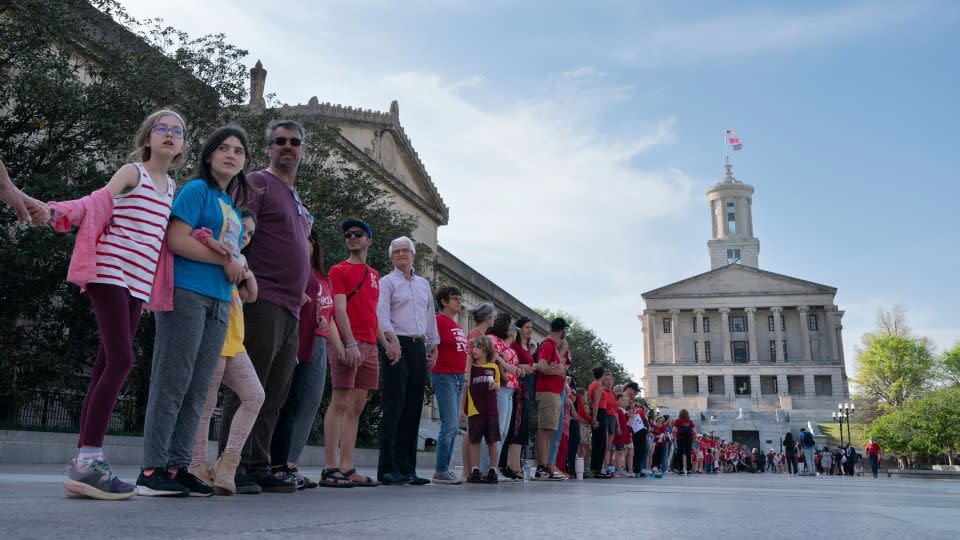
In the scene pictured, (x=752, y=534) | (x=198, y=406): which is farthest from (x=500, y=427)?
(x=752, y=534)

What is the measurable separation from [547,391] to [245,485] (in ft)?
18.7

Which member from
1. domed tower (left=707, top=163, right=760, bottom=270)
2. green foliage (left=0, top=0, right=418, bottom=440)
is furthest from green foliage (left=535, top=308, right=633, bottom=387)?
domed tower (left=707, top=163, right=760, bottom=270)

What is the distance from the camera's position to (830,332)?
8381 cm

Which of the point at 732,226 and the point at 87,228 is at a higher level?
the point at 732,226

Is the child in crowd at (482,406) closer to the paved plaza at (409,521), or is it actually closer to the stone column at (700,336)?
the paved plaza at (409,521)

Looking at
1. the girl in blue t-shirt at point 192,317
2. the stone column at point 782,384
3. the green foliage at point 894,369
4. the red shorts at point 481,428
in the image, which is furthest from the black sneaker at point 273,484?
the stone column at point 782,384

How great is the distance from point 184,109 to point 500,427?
983 centimetres

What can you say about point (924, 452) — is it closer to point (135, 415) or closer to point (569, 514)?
point (135, 415)

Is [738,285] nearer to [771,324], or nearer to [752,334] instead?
[752,334]

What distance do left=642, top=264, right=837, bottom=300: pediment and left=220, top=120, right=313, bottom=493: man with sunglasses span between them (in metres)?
87.6

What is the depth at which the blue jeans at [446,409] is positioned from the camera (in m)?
6.91

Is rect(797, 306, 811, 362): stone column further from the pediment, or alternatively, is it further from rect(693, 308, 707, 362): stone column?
rect(693, 308, 707, 362): stone column

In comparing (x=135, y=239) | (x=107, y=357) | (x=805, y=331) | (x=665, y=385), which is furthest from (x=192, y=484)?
(x=805, y=331)

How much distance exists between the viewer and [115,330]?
11.3 feet
